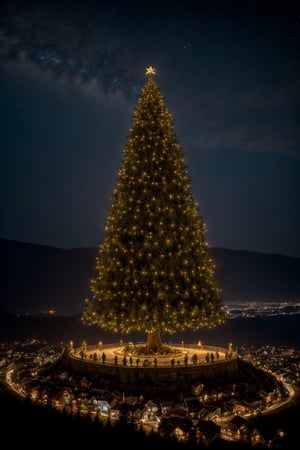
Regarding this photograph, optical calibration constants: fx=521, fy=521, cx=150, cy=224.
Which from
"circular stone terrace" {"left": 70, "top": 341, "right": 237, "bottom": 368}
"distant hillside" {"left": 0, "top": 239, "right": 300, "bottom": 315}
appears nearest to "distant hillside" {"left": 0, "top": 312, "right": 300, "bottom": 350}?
"circular stone terrace" {"left": 70, "top": 341, "right": 237, "bottom": 368}

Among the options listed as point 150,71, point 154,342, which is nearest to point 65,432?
point 154,342

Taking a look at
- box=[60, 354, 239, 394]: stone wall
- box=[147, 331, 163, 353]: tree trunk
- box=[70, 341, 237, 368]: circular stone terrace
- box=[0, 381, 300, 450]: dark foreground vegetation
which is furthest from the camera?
box=[147, 331, 163, 353]: tree trunk

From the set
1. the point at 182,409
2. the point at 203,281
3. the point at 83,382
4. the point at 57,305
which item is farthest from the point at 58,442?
the point at 57,305

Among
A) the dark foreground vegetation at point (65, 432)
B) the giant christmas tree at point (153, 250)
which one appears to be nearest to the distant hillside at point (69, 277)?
the giant christmas tree at point (153, 250)

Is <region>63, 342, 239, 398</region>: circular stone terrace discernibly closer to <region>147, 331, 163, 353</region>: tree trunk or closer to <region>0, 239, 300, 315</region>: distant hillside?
<region>147, 331, 163, 353</region>: tree trunk

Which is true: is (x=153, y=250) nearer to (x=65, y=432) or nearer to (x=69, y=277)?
(x=65, y=432)
